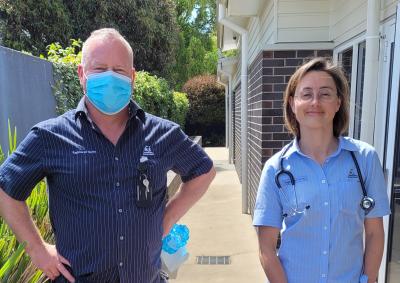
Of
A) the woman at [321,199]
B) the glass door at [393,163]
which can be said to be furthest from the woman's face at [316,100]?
the glass door at [393,163]

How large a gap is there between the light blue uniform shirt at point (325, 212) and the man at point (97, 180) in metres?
0.56

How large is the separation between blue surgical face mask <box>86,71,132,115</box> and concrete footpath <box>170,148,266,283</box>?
2.79m

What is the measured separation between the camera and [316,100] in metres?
1.80

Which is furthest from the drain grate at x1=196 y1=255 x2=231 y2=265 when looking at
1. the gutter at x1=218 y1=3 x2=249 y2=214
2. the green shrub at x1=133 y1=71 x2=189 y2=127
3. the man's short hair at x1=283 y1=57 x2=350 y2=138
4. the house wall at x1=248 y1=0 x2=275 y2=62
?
the green shrub at x1=133 y1=71 x2=189 y2=127

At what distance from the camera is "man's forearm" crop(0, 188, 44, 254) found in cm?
179

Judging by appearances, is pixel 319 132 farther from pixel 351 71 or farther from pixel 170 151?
pixel 351 71

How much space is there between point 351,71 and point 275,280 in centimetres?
255

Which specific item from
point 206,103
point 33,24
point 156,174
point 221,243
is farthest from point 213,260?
point 206,103

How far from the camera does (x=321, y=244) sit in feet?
5.75

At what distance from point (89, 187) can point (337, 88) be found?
1198 millimetres

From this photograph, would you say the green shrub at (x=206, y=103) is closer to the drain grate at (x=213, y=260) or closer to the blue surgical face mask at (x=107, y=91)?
the drain grate at (x=213, y=260)

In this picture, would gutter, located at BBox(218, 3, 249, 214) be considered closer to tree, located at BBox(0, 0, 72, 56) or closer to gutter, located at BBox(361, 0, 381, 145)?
gutter, located at BBox(361, 0, 381, 145)

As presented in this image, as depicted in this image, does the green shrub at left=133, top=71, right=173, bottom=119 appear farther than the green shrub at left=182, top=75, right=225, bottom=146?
No

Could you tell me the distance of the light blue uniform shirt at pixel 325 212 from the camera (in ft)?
5.71
